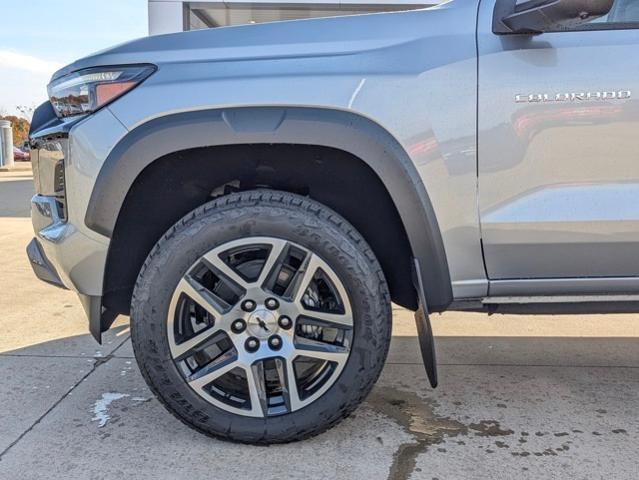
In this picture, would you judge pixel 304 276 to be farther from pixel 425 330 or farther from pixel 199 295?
pixel 425 330

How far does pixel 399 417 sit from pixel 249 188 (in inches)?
47.4

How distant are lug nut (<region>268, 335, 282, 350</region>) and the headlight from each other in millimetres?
1081

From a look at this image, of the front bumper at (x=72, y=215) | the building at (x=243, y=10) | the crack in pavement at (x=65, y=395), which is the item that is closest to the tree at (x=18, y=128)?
the building at (x=243, y=10)

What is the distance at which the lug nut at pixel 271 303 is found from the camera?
2311 millimetres

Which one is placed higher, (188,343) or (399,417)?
(188,343)

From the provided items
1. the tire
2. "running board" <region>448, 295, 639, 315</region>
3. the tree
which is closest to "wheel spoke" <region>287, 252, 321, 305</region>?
the tire

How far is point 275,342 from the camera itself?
2.33 metres

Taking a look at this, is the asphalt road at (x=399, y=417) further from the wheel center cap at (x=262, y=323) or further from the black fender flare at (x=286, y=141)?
the black fender flare at (x=286, y=141)

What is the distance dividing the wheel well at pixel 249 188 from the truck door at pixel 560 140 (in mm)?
424

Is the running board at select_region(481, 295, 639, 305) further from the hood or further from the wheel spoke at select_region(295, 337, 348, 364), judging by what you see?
the hood

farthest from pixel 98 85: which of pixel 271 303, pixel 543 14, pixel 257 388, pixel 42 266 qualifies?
pixel 543 14

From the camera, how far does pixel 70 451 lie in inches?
94.4

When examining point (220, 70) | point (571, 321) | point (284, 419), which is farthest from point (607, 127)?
point (571, 321)

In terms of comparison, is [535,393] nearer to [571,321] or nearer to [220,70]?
[571,321]
